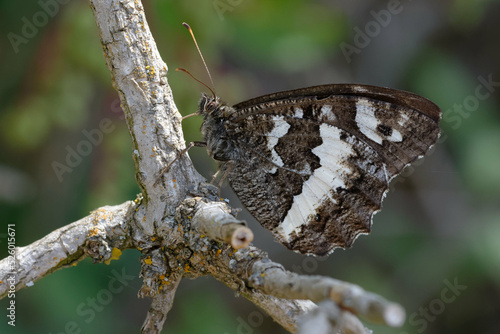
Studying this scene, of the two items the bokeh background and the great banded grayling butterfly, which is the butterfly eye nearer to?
the great banded grayling butterfly

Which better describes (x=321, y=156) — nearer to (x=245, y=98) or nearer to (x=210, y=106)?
(x=210, y=106)

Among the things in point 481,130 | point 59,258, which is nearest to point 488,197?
point 481,130

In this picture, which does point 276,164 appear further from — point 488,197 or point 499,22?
point 499,22

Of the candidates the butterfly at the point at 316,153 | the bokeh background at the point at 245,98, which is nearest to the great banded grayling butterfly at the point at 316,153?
the butterfly at the point at 316,153

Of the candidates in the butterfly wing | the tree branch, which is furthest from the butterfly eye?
the tree branch

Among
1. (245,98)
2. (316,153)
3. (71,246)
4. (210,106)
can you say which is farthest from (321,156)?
(71,246)

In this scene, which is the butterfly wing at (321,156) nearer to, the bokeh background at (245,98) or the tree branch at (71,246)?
the bokeh background at (245,98)

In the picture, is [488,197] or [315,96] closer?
[315,96]
